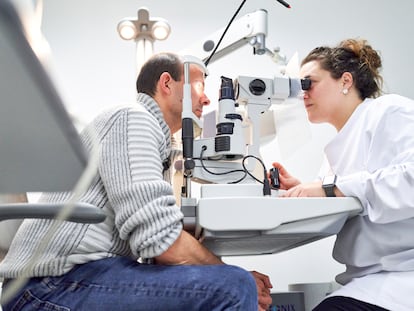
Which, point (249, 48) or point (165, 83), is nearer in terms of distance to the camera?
point (165, 83)

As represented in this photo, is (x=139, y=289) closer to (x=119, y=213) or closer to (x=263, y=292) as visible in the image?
(x=119, y=213)

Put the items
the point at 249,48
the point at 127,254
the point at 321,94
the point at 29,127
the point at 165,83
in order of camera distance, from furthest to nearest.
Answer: the point at 249,48 < the point at 321,94 < the point at 165,83 < the point at 127,254 < the point at 29,127

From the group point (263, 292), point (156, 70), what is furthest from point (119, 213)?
point (156, 70)

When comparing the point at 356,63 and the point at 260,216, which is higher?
the point at 356,63

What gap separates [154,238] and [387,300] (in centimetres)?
68

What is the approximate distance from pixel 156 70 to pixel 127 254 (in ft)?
2.32

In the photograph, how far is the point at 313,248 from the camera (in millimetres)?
2270

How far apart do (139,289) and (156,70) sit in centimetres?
85

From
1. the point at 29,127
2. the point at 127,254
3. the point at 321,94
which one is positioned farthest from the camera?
the point at 321,94

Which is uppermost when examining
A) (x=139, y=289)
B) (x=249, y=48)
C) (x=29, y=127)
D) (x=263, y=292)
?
(x=249, y=48)

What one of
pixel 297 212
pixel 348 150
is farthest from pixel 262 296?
pixel 348 150

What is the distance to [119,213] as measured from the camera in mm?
972

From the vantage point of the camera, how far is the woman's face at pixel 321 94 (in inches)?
64.8

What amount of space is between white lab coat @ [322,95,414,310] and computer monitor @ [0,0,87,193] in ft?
2.89
